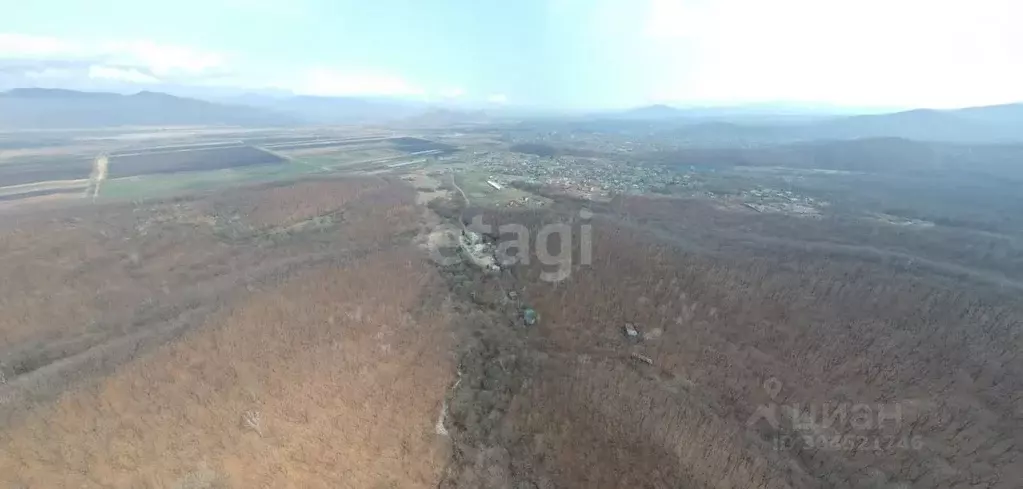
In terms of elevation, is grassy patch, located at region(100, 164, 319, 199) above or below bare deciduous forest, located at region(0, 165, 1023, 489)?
above

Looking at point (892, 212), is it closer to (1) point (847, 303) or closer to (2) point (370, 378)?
(1) point (847, 303)

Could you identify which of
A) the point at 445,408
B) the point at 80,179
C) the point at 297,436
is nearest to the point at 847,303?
the point at 445,408

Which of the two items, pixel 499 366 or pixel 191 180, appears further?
pixel 191 180

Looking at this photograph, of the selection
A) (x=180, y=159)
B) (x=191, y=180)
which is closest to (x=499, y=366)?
(x=191, y=180)

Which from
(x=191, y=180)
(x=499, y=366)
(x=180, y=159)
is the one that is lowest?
(x=499, y=366)

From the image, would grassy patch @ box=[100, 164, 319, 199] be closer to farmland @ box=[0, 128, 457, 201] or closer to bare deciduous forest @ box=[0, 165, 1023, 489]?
farmland @ box=[0, 128, 457, 201]

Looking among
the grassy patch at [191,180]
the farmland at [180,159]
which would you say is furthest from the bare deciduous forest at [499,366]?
the farmland at [180,159]

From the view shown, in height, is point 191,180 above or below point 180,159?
below

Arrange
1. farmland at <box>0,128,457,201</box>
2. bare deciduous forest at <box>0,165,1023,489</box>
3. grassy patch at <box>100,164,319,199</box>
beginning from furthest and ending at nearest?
farmland at <box>0,128,457,201</box>
grassy patch at <box>100,164,319,199</box>
bare deciduous forest at <box>0,165,1023,489</box>

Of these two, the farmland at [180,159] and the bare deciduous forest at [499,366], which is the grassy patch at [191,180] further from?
the bare deciduous forest at [499,366]

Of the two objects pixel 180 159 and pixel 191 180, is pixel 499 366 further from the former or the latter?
pixel 180 159

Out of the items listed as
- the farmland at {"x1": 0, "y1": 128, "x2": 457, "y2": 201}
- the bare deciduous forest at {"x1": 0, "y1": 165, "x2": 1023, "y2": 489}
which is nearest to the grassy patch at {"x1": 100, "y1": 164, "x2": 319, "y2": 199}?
the farmland at {"x1": 0, "y1": 128, "x2": 457, "y2": 201}
